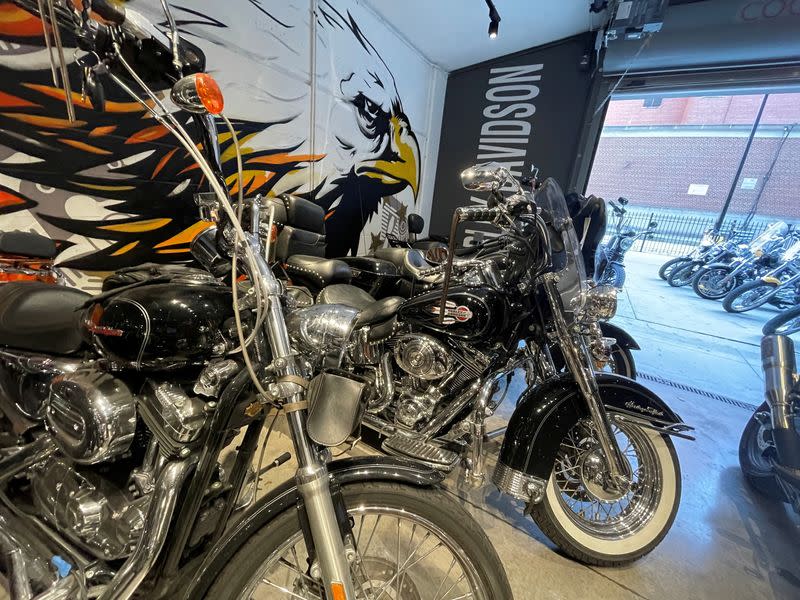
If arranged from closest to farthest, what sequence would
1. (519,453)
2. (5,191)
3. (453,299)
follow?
(519,453), (453,299), (5,191)

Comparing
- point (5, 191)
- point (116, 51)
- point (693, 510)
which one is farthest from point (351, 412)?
→ point (5, 191)

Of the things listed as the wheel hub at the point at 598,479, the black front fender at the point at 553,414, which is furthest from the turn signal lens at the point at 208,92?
the wheel hub at the point at 598,479

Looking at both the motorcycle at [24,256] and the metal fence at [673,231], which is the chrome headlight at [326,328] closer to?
the motorcycle at [24,256]

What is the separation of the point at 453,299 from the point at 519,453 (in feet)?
1.93

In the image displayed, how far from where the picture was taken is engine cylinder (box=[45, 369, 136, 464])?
0.77m

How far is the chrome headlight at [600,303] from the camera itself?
1308 mm

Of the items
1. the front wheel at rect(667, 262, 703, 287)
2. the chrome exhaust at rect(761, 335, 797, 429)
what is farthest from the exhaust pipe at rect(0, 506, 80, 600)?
the front wheel at rect(667, 262, 703, 287)

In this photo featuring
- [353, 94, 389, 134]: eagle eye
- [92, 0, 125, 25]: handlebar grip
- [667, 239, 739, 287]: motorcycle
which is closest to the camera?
[92, 0, 125, 25]: handlebar grip

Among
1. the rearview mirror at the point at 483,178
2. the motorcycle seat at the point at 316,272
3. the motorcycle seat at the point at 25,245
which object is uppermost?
the rearview mirror at the point at 483,178

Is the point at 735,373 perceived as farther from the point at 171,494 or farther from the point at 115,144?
the point at 115,144

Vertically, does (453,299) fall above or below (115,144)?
below

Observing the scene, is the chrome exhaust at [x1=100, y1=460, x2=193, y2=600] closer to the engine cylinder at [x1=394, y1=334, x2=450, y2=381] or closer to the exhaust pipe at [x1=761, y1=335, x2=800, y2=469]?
the engine cylinder at [x1=394, y1=334, x2=450, y2=381]

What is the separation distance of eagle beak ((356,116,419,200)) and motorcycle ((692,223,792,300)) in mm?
4953

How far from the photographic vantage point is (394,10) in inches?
135
